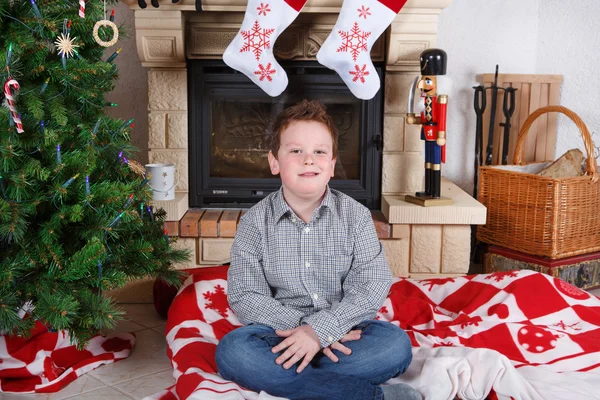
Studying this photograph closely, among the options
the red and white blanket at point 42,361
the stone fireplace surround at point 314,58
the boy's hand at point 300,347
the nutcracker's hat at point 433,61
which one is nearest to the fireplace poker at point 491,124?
the stone fireplace surround at point 314,58

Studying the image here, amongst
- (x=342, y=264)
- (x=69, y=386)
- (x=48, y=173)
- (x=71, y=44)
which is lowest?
(x=69, y=386)

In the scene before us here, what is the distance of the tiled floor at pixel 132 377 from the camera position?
1657 mm

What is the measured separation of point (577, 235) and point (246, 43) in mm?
1381

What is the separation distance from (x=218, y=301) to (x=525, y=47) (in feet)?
6.18

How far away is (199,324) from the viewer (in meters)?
1.84

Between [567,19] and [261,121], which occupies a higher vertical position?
[567,19]

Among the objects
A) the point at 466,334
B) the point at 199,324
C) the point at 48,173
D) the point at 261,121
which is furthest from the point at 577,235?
the point at 48,173

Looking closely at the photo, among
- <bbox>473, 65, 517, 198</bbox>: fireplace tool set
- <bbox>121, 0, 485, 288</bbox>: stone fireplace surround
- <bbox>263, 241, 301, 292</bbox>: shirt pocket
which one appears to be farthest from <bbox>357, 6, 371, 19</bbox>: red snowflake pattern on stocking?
<bbox>263, 241, 301, 292</bbox>: shirt pocket

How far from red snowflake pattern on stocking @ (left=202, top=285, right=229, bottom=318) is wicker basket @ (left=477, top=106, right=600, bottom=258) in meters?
1.17

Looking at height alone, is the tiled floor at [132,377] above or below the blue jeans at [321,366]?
below

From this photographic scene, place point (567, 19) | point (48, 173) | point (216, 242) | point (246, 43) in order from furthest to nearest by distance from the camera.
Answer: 1. point (567, 19)
2. point (216, 242)
3. point (246, 43)
4. point (48, 173)

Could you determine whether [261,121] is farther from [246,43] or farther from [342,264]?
[342,264]

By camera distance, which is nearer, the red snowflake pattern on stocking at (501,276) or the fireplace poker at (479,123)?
the red snowflake pattern on stocking at (501,276)

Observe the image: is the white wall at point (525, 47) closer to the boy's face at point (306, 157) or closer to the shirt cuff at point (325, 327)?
the boy's face at point (306, 157)
